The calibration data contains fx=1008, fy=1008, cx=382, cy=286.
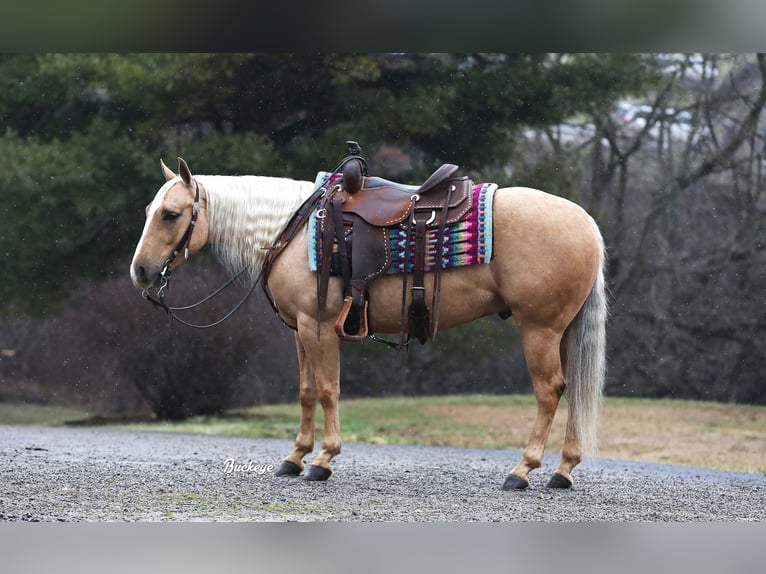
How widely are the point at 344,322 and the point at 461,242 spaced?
0.87m

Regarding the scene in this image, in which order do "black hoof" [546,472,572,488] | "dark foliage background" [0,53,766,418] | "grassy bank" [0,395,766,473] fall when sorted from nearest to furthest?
"black hoof" [546,472,572,488] → "grassy bank" [0,395,766,473] → "dark foliage background" [0,53,766,418]

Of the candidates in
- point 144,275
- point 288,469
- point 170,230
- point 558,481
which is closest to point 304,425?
point 288,469

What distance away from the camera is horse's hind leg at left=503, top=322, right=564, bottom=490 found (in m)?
6.09

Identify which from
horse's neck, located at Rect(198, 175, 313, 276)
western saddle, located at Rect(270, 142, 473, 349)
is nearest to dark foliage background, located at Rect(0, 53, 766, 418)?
horse's neck, located at Rect(198, 175, 313, 276)

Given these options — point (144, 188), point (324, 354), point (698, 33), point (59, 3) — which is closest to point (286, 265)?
point (324, 354)

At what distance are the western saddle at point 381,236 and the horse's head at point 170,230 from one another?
0.79 meters

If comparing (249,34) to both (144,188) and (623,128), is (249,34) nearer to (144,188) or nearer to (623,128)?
(144,188)

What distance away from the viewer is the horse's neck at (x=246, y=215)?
6445 millimetres

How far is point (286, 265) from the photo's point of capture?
634cm

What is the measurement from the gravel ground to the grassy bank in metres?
2.24

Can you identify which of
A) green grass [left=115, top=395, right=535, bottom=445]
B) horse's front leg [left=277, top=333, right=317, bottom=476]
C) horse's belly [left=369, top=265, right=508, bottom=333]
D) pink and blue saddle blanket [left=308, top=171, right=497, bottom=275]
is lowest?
green grass [left=115, top=395, right=535, bottom=445]

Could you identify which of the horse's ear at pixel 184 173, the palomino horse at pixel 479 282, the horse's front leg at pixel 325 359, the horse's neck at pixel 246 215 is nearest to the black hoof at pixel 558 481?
the palomino horse at pixel 479 282

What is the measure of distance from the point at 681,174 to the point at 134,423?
26.4ft

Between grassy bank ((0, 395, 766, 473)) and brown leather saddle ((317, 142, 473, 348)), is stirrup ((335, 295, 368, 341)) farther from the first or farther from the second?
grassy bank ((0, 395, 766, 473))
